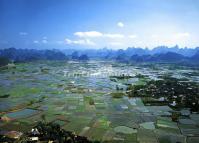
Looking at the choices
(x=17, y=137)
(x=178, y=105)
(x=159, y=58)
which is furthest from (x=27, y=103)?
(x=159, y=58)

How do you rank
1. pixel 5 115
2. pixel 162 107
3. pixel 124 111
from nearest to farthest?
1. pixel 5 115
2. pixel 124 111
3. pixel 162 107

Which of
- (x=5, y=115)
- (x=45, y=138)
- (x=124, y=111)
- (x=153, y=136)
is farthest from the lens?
(x=124, y=111)

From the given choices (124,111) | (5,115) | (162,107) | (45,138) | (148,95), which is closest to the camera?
(45,138)

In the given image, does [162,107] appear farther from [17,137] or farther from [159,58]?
[159,58]

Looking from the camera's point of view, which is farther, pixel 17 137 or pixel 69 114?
pixel 69 114

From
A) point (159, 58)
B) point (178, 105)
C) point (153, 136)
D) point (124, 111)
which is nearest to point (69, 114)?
point (124, 111)

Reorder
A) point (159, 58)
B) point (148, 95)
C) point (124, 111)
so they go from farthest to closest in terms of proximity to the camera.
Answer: point (159, 58), point (148, 95), point (124, 111)

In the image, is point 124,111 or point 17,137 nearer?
point 17,137

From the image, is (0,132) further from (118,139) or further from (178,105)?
(178,105)
